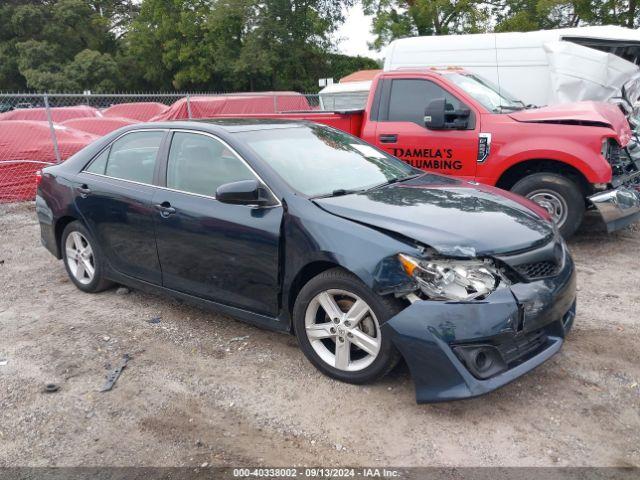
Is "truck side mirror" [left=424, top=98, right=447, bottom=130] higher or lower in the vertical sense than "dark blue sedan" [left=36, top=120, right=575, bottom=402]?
higher

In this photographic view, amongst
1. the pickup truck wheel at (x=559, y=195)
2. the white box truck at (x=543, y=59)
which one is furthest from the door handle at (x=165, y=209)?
the white box truck at (x=543, y=59)

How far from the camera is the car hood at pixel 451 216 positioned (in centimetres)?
308

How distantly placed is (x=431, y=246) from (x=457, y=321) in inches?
16.7

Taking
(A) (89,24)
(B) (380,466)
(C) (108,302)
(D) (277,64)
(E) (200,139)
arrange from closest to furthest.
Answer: (B) (380,466)
(E) (200,139)
(C) (108,302)
(D) (277,64)
(A) (89,24)

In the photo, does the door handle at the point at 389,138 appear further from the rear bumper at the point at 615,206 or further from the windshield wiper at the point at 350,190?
the windshield wiper at the point at 350,190

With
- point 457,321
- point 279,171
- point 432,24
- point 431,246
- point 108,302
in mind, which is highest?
point 432,24

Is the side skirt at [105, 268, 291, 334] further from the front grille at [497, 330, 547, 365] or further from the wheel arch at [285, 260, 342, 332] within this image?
the front grille at [497, 330, 547, 365]

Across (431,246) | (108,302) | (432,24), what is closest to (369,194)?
(431,246)

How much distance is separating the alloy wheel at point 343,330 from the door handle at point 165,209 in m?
1.34

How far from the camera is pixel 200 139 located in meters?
4.10

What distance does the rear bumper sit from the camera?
219 inches

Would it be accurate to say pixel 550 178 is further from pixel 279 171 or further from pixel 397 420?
pixel 397 420

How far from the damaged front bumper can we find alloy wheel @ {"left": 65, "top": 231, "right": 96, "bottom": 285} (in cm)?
308

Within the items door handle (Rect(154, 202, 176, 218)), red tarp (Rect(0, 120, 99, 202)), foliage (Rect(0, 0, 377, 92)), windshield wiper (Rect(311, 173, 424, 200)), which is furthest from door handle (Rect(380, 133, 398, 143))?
foliage (Rect(0, 0, 377, 92))
